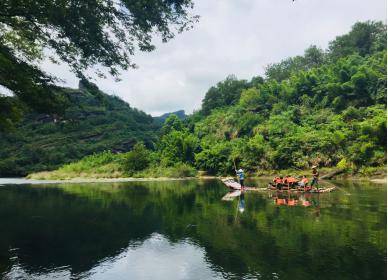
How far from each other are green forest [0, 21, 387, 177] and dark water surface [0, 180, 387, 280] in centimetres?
3626

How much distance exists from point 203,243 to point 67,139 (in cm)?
10217

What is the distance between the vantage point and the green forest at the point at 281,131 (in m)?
56.4

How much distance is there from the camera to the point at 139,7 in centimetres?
1289


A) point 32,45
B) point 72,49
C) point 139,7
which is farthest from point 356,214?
point 32,45

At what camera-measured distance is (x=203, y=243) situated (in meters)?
12.9

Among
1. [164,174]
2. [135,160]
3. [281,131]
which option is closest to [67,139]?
[135,160]

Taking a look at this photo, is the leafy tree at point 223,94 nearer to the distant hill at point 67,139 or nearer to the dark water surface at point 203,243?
the distant hill at point 67,139

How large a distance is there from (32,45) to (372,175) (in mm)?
42734

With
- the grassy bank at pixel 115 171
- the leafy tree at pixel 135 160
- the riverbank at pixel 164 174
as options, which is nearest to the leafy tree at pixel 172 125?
the grassy bank at pixel 115 171

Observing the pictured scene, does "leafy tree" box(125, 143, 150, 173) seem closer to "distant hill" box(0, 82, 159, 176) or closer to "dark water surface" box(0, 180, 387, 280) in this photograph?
"distant hill" box(0, 82, 159, 176)

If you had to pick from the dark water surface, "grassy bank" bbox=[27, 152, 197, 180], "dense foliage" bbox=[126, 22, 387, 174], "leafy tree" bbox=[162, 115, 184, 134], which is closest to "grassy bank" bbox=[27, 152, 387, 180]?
"grassy bank" bbox=[27, 152, 197, 180]

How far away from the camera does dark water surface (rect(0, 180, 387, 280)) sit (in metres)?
9.85

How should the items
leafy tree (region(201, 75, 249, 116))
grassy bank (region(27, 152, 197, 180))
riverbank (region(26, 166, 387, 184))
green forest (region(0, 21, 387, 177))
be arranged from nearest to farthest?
riverbank (region(26, 166, 387, 184)) → green forest (region(0, 21, 387, 177)) → grassy bank (region(27, 152, 197, 180)) → leafy tree (region(201, 75, 249, 116))

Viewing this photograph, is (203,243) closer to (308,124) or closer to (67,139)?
(308,124)
